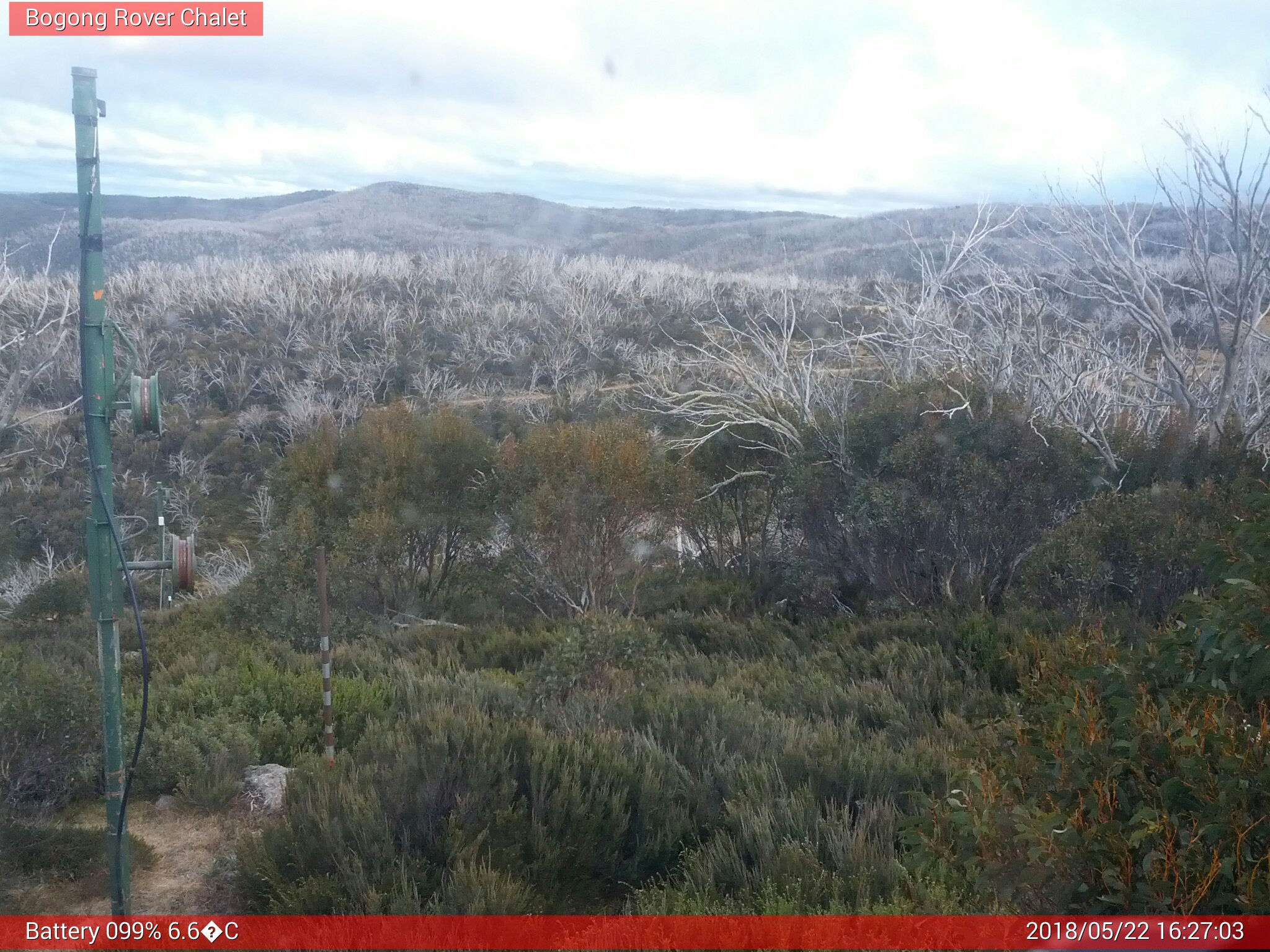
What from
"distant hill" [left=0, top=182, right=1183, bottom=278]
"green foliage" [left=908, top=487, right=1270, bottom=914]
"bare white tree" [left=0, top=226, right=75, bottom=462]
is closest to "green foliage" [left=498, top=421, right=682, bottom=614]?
"bare white tree" [left=0, top=226, right=75, bottom=462]

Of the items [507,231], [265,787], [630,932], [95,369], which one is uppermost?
[507,231]

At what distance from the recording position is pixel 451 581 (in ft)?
45.4

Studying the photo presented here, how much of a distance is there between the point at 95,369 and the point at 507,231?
2678 inches

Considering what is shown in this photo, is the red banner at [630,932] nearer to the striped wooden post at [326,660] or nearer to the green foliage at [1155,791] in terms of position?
the green foliage at [1155,791]

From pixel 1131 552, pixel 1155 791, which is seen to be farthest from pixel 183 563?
pixel 1131 552

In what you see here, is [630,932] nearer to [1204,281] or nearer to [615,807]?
[615,807]

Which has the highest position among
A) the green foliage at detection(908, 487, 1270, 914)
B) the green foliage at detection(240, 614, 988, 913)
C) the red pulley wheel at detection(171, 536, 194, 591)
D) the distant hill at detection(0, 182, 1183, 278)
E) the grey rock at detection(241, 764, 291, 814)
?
the distant hill at detection(0, 182, 1183, 278)

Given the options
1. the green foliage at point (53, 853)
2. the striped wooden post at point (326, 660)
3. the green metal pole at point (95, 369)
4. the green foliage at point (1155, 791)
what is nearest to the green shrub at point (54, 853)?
the green foliage at point (53, 853)

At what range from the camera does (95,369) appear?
3.89 m

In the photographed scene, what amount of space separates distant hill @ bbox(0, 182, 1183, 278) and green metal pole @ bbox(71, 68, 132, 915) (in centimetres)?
3034

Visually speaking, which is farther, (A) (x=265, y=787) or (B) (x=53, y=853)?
(A) (x=265, y=787)

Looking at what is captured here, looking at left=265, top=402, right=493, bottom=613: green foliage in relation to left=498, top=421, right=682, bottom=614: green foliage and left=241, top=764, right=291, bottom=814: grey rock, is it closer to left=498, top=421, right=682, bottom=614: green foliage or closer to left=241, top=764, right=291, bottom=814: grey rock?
left=498, top=421, right=682, bottom=614: green foliage

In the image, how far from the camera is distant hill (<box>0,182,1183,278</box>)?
46656 mm

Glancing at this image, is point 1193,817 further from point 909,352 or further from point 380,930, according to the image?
point 909,352
